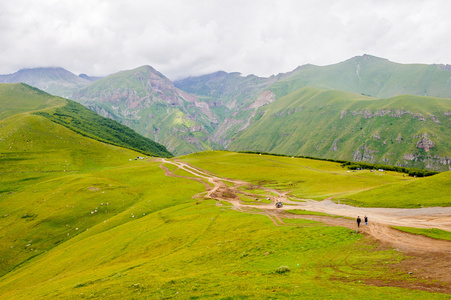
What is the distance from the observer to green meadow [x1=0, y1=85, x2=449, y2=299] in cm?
2012

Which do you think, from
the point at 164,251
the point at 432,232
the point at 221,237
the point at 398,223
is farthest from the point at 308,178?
the point at 164,251

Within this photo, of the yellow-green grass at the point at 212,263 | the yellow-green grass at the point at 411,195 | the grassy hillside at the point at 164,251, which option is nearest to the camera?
the yellow-green grass at the point at 212,263

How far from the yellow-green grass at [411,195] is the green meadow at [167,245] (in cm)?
411

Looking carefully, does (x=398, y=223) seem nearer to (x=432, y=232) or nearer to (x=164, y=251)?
(x=432, y=232)

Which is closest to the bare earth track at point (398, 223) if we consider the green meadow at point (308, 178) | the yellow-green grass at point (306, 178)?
the green meadow at point (308, 178)

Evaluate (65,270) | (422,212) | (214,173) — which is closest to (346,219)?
(422,212)

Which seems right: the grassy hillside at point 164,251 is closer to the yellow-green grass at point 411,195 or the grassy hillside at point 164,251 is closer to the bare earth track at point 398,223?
the bare earth track at point 398,223

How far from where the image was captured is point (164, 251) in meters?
36.0

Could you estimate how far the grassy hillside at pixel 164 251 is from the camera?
65.6 ft

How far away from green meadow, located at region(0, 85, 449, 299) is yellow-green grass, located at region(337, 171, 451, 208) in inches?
162

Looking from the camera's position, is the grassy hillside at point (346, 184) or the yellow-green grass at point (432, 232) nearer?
the yellow-green grass at point (432, 232)

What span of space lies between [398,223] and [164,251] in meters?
39.6

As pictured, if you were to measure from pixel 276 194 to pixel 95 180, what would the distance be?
70.6 m

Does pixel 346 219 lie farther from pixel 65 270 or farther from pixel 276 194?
pixel 65 270
